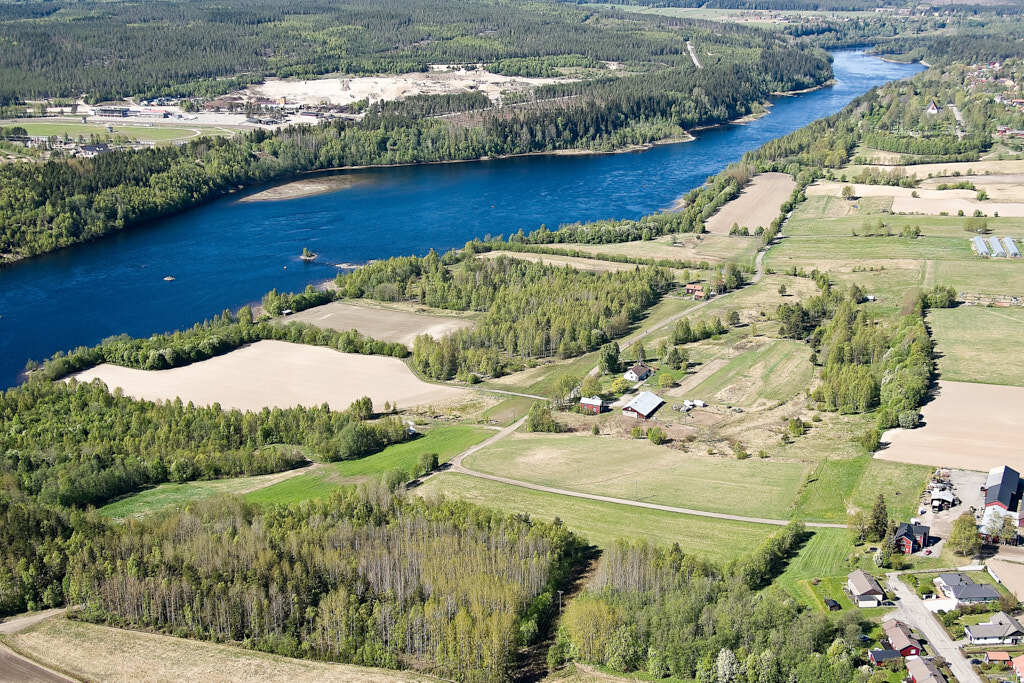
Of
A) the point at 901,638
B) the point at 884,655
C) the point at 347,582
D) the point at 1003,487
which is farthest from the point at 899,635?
the point at 347,582

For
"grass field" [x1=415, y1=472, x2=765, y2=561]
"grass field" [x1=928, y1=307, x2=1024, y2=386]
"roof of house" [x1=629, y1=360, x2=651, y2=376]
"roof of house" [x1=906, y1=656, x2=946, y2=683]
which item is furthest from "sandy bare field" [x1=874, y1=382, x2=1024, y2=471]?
"roof of house" [x1=906, y1=656, x2=946, y2=683]

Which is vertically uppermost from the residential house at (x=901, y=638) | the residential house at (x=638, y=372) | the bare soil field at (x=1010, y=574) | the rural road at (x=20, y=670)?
the residential house at (x=638, y=372)

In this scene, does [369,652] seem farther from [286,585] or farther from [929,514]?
[929,514]

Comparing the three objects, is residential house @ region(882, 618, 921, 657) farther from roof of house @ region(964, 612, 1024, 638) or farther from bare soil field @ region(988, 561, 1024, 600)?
bare soil field @ region(988, 561, 1024, 600)

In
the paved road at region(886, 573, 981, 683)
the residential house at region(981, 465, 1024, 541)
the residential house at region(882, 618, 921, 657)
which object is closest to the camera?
the paved road at region(886, 573, 981, 683)

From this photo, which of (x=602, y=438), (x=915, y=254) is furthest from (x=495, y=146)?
(x=602, y=438)

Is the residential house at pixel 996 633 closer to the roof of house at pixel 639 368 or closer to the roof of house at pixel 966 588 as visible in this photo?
the roof of house at pixel 966 588

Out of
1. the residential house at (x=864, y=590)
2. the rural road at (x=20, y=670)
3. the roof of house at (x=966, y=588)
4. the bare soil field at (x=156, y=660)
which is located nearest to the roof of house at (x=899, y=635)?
the residential house at (x=864, y=590)

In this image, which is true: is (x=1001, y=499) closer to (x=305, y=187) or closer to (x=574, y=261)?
(x=574, y=261)
